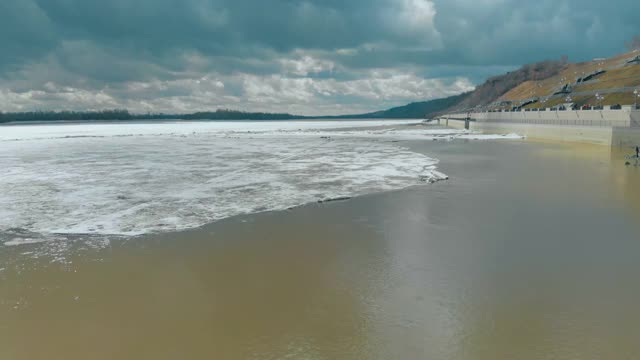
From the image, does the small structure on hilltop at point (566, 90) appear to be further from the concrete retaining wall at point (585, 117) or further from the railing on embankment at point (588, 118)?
the railing on embankment at point (588, 118)

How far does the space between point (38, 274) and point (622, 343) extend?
10.9 meters

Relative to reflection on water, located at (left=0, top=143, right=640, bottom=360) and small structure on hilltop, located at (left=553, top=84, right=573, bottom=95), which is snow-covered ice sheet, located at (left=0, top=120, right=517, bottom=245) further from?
small structure on hilltop, located at (left=553, top=84, right=573, bottom=95)

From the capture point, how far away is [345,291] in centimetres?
889

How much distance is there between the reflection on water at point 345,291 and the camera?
684cm

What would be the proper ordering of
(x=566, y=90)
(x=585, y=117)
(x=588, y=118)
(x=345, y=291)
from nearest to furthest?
(x=345, y=291) → (x=588, y=118) → (x=585, y=117) → (x=566, y=90)

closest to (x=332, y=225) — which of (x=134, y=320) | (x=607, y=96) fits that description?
(x=134, y=320)

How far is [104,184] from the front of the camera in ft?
76.2

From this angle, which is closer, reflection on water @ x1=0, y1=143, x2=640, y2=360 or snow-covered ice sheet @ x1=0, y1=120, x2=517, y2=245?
reflection on water @ x1=0, y1=143, x2=640, y2=360

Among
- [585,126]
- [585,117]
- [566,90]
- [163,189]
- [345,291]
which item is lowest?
[345,291]

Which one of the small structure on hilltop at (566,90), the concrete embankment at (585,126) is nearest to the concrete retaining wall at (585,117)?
the concrete embankment at (585,126)

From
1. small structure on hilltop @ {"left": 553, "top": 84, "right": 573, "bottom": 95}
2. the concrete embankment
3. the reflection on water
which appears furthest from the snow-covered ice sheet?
small structure on hilltop @ {"left": 553, "top": 84, "right": 573, "bottom": 95}

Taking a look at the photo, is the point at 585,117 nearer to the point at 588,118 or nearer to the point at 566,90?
the point at 588,118

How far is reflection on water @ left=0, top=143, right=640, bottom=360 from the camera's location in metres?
6.84

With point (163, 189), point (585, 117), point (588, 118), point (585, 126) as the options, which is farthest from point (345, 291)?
point (585, 117)
